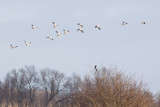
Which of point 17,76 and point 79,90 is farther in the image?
point 17,76

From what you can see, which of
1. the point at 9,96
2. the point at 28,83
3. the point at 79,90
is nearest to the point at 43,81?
the point at 28,83

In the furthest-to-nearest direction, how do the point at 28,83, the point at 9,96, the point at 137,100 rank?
the point at 28,83 < the point at 9,96 < the point at 137,100

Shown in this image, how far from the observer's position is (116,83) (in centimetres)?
2367

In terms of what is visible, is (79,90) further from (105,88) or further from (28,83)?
(28,83)

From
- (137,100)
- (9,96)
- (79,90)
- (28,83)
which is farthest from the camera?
(28,83)

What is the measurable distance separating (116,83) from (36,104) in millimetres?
58830

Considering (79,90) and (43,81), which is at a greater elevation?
(43,81)

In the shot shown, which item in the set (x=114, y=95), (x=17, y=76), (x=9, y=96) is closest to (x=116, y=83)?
(x=114, y=95)

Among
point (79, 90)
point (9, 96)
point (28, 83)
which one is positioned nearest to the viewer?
point (79, 90)

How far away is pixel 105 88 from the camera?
23922mm

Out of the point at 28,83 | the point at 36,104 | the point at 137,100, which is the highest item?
the point at 28,83

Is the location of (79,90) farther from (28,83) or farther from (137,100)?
(28,83)

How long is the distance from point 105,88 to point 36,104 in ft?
192

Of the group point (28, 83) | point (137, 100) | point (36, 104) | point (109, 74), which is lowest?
point (137, 100)
